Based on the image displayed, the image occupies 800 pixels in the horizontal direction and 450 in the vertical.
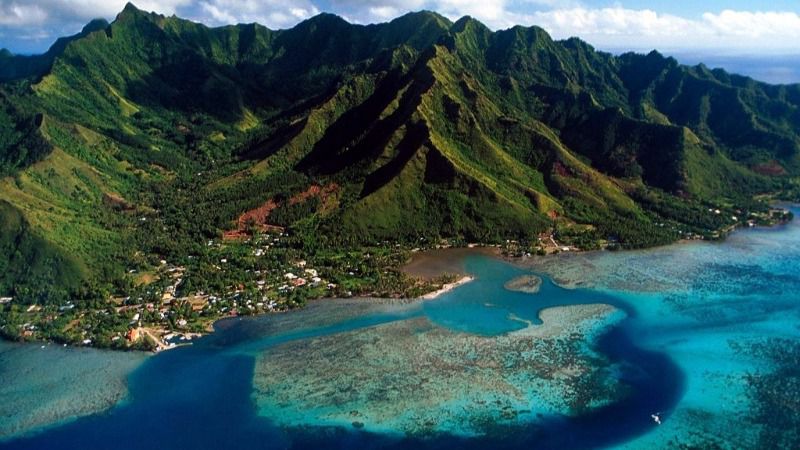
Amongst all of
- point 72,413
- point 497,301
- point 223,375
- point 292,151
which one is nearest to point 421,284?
point 497,301

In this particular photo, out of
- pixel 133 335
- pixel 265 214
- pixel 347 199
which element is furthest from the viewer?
pixel 347 199

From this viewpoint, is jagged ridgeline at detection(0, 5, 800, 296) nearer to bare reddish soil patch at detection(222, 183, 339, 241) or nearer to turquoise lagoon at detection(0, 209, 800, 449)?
bare reddish soil patch at detection(222, 183, 339, 241)

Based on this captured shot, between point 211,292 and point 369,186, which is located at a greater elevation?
point 369,186

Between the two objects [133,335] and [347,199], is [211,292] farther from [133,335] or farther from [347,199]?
[347,199]

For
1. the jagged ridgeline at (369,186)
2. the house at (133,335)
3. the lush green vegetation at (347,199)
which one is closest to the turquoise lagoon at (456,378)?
→ the house at (133,335)

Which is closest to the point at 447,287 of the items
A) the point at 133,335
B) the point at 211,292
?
the point at 211,292

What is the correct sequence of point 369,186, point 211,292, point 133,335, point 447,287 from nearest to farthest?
point 133,335, point 211,292, point 447,287, point 369,186

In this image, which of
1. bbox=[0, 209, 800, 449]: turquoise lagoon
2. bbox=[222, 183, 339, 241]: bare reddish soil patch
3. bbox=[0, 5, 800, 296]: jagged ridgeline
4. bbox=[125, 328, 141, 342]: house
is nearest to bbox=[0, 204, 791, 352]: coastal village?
bbox=[125, 328, 141, 342]: house
